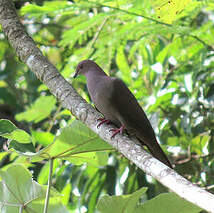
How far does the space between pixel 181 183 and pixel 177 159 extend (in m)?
2.33

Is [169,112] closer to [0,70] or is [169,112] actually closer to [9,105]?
[9,105]

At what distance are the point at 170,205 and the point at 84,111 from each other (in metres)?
0.72

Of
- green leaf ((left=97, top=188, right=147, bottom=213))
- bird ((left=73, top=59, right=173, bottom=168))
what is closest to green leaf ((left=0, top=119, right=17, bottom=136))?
green leaf ((left=97, top=188, right=147, bottom=213))

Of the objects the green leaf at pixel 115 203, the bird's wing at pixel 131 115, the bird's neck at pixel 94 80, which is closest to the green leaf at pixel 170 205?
the green leaf at pixel 115 203

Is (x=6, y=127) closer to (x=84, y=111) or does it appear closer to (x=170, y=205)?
(x=84, y=111)

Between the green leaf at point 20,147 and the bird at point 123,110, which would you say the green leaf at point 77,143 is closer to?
the green leaf at point 20,147

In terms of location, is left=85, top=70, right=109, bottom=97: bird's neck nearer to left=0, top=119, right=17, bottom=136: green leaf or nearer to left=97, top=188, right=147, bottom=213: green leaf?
left=0, top=119, right=17, bottom=136: green leaf

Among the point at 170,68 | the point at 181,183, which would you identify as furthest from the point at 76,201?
the point at 181,183

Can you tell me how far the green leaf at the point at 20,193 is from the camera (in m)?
1.93

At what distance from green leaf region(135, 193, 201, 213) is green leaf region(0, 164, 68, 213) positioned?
407 millimetres

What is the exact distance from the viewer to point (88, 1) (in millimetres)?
3070

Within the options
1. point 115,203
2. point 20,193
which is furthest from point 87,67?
point 115,203

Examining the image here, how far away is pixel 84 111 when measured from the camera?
88.0 inches

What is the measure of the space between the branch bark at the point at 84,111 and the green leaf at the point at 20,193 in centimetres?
38
